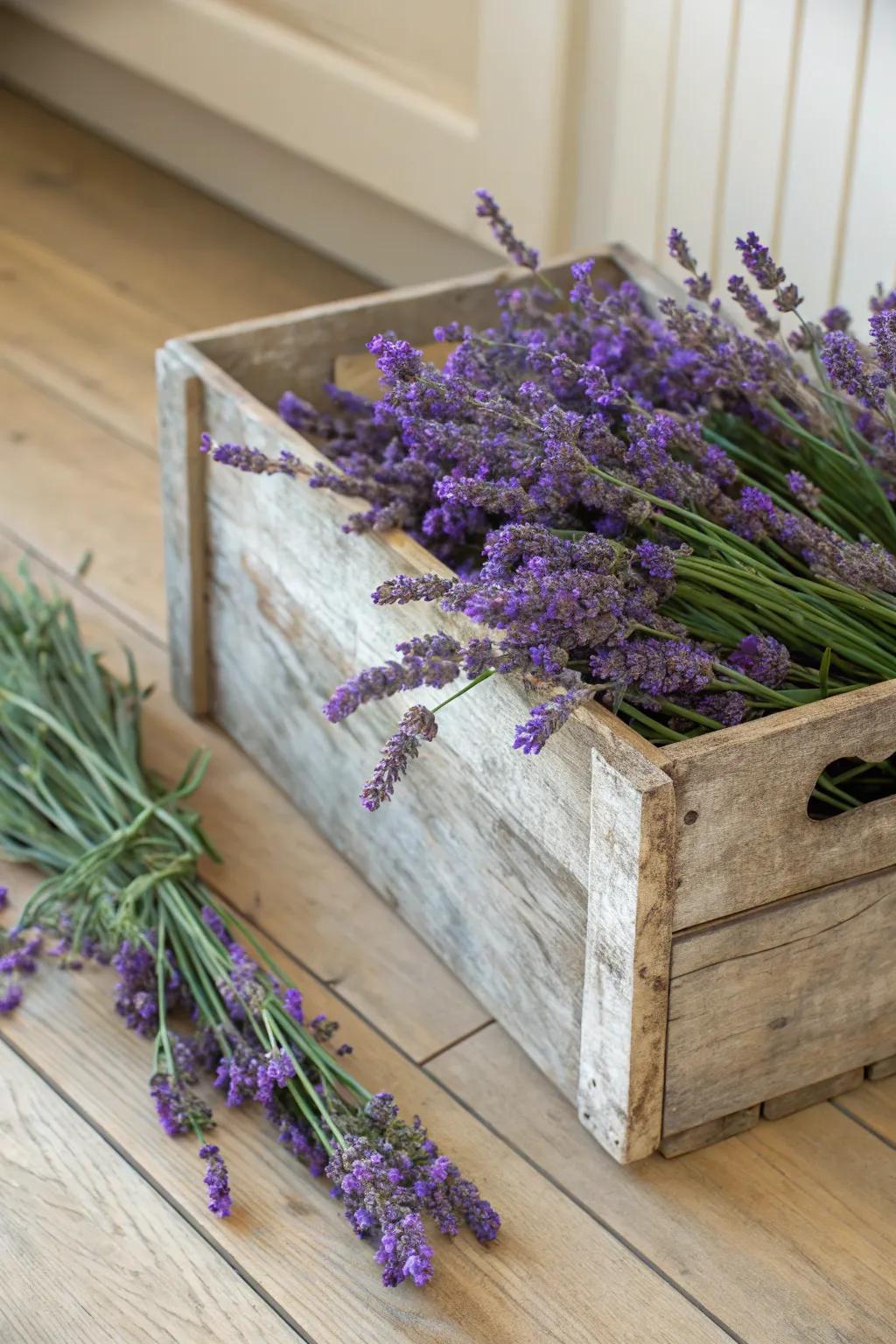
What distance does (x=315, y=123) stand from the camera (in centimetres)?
232

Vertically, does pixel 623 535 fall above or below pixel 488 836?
above

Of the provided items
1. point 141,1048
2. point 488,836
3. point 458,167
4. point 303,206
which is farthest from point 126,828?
point 303,206

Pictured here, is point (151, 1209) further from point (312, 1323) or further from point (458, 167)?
point (458, 167)

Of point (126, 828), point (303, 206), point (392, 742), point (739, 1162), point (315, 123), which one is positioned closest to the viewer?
point (392, 742)

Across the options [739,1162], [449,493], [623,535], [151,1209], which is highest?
[449,493]

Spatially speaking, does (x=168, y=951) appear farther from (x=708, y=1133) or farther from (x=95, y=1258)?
(x=708, y=1133)

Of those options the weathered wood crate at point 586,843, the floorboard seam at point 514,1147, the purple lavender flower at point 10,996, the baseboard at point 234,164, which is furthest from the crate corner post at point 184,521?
the baseboard at point 234,164

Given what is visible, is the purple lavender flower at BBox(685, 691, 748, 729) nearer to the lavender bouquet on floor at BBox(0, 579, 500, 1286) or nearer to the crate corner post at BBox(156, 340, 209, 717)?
the lavender bouquet on floor at BBox(0, 579, 500, 1286)

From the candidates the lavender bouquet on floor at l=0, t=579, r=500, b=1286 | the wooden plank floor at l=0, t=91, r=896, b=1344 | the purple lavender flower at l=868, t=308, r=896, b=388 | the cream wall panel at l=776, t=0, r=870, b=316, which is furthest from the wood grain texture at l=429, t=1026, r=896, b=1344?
the cream wall panel at l=776, t=0, r=870, b=316

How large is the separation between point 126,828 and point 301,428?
14.8 inches

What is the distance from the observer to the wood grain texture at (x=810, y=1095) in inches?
49.0

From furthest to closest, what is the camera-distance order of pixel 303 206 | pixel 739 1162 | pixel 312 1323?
pixel 303 206 → pixel 739 1162 → pixel 312 1323

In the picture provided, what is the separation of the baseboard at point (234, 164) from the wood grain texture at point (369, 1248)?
134 centimetres

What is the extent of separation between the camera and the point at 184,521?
156cm
